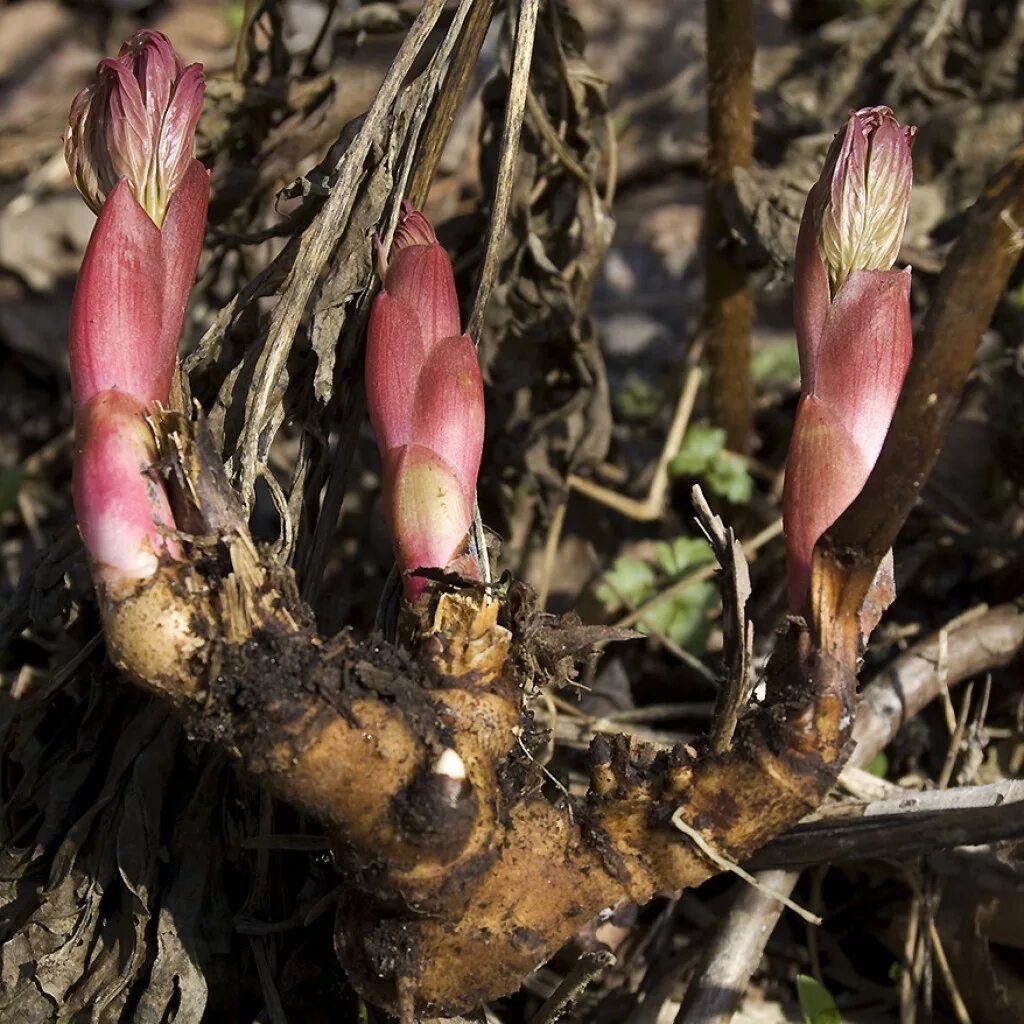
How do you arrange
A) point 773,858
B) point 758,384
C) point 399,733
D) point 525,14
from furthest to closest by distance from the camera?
point 758,384, point 525,14, point 773,858, point 399,733

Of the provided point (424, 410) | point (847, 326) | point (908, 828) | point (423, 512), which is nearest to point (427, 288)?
point (424, 410)

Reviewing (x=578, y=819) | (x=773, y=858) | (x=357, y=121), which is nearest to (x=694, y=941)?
(x=773, y=858)

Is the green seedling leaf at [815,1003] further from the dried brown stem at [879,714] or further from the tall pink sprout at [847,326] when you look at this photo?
the tall pink sprout at [847,326]

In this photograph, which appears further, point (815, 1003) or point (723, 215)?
point (723, 215)

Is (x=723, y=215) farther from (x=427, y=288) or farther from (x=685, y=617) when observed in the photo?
(x=427, y=288)

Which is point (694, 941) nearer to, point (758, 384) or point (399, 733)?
point (399, 733)
